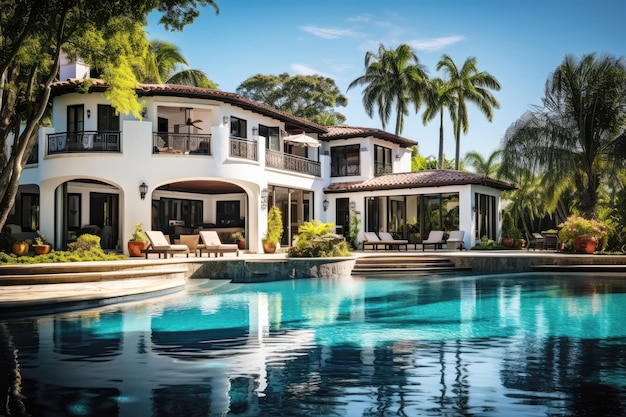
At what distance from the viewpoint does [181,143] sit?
22.8 meters

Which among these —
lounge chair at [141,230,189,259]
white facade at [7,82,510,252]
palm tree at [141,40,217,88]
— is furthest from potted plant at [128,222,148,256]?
palm tree at [141,40,217,88]

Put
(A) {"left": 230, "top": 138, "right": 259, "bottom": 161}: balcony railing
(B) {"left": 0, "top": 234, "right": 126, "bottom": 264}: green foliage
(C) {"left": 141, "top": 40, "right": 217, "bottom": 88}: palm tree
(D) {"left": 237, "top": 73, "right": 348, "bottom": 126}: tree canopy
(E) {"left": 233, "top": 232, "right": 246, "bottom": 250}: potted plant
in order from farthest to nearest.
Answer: (D) {"left": 237, "top": 73, "right": 348, "bottom": 126}: tree canopy
(C) {"left": 141, "top": 40, "right": 217, "bottom": 88}: palm tree
(E) {"left": 233, "top": 232, "right": 246, "bottom": 250}: potted plant
(A) {"left": 230, "top": 138, "right": 259, "bottom": 161}: balcony railing
(B) {"left": 0, "top": 234, "right": 126, "bottom": 264}: green foliage

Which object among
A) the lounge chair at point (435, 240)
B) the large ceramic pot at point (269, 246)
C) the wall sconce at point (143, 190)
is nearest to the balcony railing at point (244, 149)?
the large ceramic pot at point (269, 246)

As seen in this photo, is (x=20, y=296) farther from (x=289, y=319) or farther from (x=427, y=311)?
(x=427, y=311)

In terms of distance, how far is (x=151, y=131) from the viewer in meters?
22.0

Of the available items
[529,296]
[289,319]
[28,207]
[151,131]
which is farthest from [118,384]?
[28,207]

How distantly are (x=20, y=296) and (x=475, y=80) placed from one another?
33339 millimetres

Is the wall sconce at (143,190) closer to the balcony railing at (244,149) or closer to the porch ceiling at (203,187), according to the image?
the porch ceiling at (203,187)

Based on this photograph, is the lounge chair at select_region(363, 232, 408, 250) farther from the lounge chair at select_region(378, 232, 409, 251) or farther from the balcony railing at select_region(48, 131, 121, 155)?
the balcony railing at select_region(48, 131, 121, 155)

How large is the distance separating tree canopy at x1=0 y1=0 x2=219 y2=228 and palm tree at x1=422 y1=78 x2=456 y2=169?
85.5ft

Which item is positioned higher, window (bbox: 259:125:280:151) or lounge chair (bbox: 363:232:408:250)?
window (bbox: 259:125:280:151)

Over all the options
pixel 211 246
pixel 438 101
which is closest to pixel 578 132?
pixel 438 101

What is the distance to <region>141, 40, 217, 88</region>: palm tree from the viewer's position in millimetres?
30078

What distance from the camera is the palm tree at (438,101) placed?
38656mm
